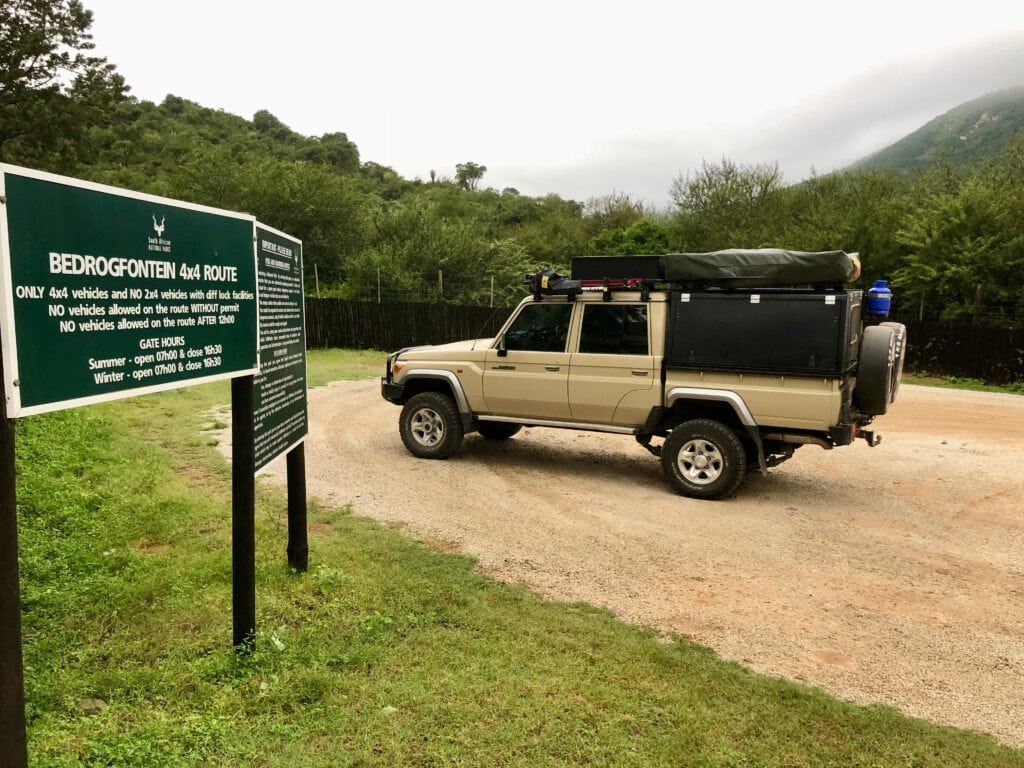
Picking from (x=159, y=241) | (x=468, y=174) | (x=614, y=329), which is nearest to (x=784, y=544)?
(x=614, y=329)

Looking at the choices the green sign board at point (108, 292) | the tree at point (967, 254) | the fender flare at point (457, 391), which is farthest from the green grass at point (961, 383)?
the green sign board at point (108, 292)

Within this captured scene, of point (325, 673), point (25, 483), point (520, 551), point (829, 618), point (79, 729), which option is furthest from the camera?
point (25, 483)

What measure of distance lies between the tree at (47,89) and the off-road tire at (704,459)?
18.9 meters

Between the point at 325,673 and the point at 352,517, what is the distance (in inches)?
110

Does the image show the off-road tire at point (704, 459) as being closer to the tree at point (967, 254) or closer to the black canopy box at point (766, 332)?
the black canopy box at point (766, 332)

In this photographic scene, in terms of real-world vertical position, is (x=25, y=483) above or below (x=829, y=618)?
above

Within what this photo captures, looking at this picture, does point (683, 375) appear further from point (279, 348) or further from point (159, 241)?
point (159, 241)

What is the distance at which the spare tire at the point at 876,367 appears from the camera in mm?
6422

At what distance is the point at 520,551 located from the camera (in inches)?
215

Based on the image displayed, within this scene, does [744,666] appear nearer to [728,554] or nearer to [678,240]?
[728,554]

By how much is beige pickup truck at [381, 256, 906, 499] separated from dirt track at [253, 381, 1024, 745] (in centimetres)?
57

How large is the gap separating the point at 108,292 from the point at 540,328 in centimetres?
579

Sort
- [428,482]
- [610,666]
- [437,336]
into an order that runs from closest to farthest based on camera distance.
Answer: [610,666]
[428,482]
[437,336]

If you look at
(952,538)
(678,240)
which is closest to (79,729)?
(952,538)
